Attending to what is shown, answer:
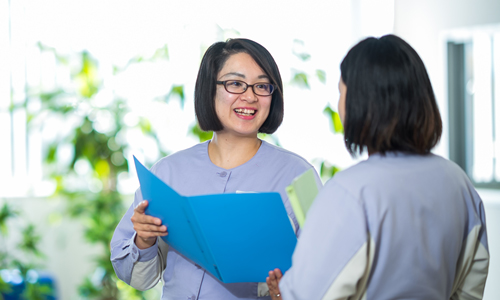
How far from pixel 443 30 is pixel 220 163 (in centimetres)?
217

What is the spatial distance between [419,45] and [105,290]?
2516mm

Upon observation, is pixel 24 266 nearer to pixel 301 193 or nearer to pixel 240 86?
pixel 240 86

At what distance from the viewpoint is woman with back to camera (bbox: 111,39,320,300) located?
125 centimetres

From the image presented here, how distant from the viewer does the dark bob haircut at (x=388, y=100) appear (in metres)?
0.79

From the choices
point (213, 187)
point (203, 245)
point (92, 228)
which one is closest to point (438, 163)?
point (203, 245)

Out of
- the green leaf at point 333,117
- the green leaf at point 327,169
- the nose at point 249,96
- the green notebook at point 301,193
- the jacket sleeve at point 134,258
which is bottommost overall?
the jacket sleeve at point 134,258

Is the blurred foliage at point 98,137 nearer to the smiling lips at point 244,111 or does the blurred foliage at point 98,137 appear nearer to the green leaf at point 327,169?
the green leaf at point 327,169

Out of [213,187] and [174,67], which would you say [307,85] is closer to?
[174,67]

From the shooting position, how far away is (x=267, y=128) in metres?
1.46

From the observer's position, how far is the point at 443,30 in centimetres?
287

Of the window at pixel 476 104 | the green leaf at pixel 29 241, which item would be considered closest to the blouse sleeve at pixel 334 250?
the green leaf at pixel 29 241

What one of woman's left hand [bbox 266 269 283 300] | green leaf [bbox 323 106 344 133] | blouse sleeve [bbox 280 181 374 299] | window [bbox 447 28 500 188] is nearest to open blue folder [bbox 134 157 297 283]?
woman's left hand [bbox 266 269 283 300]

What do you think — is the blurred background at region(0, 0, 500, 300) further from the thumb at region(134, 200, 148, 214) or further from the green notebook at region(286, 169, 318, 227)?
the green notebook at region(286, 169, 318, 227)

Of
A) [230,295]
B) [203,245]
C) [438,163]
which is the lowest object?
[230,295]
